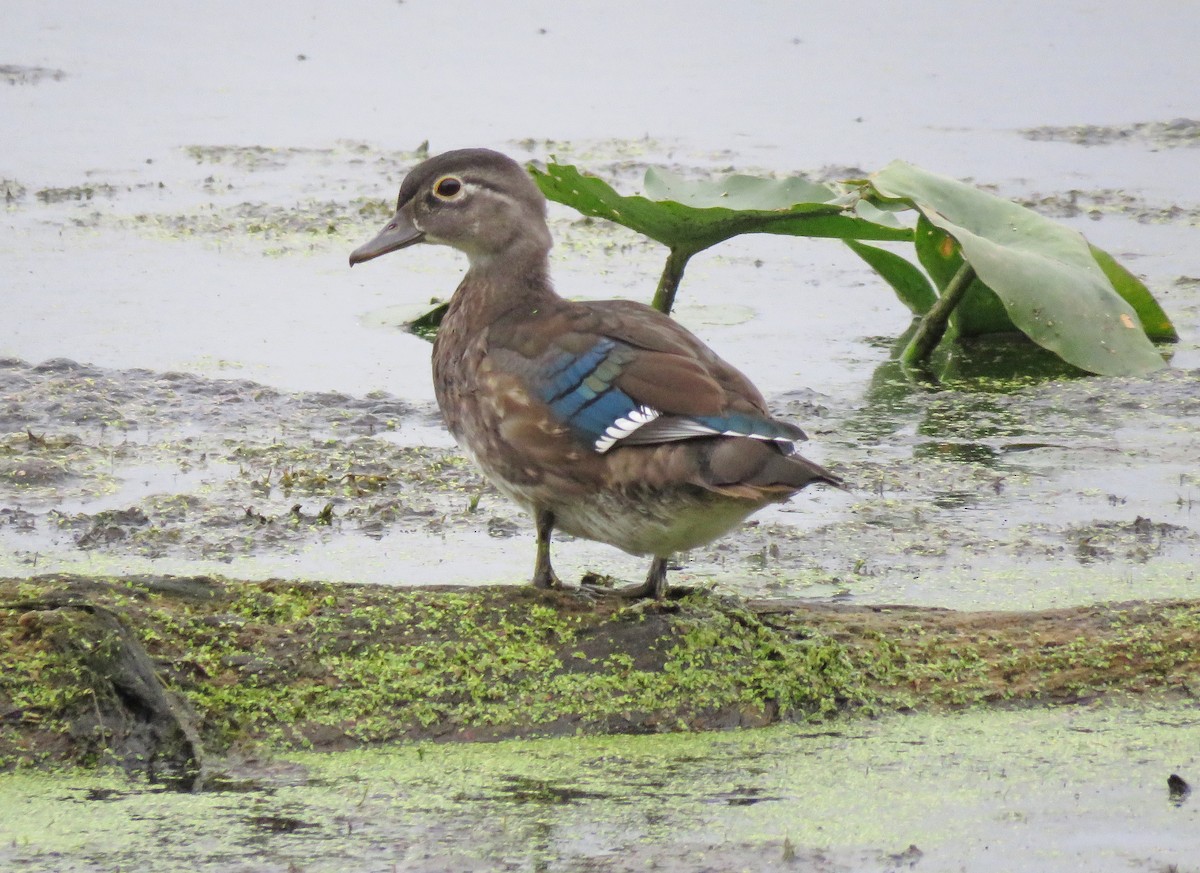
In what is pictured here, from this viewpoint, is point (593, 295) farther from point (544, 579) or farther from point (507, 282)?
point (544, 579)

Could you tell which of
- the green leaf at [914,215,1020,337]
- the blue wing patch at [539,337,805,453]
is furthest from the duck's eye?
the green leaf at [914,215,1020,337]

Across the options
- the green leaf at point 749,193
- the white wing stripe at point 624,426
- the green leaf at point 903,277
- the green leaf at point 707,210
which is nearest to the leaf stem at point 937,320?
the green leaf at point 903,277

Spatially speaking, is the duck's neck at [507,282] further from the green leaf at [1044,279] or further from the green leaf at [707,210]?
the green leaf at [1044,279]

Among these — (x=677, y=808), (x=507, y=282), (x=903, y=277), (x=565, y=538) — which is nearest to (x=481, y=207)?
(x=507, y=282)

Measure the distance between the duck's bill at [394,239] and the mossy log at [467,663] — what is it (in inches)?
53.5

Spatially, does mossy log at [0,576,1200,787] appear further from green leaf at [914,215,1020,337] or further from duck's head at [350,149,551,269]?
green leaf at [914,215,1020,337]

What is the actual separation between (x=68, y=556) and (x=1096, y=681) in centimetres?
291

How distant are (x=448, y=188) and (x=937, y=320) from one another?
3.16m

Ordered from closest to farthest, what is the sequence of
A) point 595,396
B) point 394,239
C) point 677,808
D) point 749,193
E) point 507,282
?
point 677,808 → point 595,396 → point 507,282 → point 394,239 → point 749,193

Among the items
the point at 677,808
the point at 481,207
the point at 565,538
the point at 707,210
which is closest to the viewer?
the point at 677,808

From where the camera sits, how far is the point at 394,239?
5.00m

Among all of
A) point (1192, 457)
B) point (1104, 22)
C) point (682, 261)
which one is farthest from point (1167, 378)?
point (1104, 22)

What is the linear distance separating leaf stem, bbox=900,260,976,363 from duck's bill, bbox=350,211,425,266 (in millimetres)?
2963

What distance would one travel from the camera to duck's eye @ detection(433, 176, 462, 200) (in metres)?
4.82
